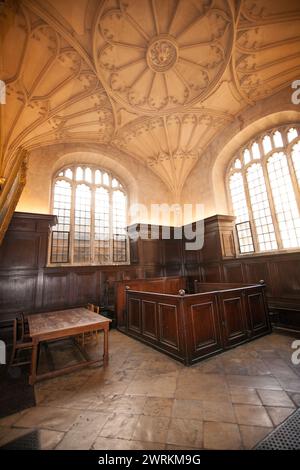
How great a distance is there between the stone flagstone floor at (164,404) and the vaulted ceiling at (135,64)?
279 inches

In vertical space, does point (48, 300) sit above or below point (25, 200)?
below

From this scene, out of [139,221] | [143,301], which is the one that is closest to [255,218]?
[139,221]

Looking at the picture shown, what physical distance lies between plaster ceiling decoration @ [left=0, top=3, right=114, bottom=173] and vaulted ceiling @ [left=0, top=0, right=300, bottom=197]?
3 centimetres

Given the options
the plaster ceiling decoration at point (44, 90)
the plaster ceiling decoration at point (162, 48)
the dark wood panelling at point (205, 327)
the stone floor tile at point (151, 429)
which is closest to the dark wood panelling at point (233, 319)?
the dark wood panelling at point (205, 327)

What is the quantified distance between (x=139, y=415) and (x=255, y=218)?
7264 millimetres

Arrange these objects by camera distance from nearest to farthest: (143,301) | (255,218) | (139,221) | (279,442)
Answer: (279,442), (143,301), (255,218), (139,221)

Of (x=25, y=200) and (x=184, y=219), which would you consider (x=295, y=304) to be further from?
(x=25, y=200)

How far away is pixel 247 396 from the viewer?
2.42 m

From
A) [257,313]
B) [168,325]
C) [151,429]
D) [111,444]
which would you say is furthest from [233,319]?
[111,444]

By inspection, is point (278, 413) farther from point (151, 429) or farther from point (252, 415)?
point (151, 429)

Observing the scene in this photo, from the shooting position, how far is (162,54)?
19.0 feet

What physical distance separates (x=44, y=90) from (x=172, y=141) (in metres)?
5.14

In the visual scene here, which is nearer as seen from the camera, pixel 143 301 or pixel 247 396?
pixel 247 396

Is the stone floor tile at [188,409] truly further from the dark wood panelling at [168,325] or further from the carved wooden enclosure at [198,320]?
the dark wood panelling at [168,325]
